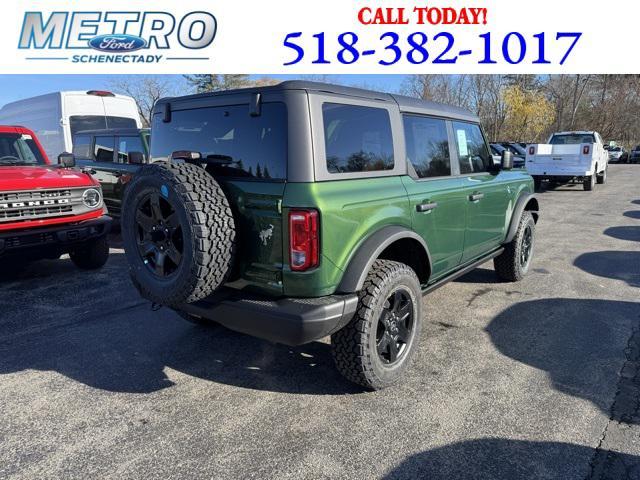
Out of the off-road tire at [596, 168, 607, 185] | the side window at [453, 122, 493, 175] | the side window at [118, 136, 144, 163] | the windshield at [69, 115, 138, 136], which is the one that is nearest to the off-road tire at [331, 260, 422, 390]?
the side window at [453, 122, 493, 175]

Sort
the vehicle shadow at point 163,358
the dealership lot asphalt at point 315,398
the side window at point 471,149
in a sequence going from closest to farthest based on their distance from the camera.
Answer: the dealership lot asphalt at point 315,398
the vehicle shadow at point 163,358
the side window at point 471,149

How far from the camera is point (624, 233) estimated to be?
818cm

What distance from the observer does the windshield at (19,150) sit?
575cm

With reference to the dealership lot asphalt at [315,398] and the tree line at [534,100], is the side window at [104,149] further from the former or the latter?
the tree line at [534,100]

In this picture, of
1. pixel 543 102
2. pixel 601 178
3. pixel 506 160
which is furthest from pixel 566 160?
pixel 543 102

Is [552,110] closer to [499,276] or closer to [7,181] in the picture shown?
[499,276]

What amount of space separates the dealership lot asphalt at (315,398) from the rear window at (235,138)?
59.0 inches

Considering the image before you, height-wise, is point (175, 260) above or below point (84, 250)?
above

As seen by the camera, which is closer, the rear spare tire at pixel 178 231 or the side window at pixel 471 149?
the rear spare tire at pixel 178 231

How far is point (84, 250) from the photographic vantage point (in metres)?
5.88

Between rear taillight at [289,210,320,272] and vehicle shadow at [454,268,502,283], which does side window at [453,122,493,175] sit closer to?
vehicle shadow at [454,268,502,283]

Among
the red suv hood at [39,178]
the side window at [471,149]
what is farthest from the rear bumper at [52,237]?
the side window at [471,149]

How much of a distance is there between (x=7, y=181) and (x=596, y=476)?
562cm

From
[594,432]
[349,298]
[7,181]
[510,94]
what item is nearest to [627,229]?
[594,432]
